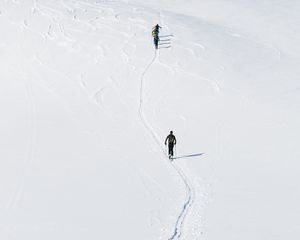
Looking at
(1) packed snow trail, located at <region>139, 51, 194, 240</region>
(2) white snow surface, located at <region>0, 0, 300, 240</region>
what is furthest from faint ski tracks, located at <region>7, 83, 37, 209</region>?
(1) packed snow trail, located at <region>139, 51, 194, 240</region>

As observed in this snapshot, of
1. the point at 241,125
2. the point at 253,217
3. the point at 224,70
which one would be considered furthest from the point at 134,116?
the point at 253,217

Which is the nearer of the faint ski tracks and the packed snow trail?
the packed snow trail

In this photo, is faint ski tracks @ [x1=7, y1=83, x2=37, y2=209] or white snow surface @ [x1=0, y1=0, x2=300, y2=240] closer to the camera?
white snow surface @ [x1=0, y1=0, x2=300, y2=240]

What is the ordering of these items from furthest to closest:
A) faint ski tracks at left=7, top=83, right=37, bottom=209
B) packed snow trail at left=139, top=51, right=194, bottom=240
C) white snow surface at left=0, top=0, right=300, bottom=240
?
faint ski tracks at left=7, top=83, right=37, bottom=209 < white snow surface at left=0, top=0, right=300, bottom=240 < packed snow trail at left=139, top=51, right=194, bottom=240

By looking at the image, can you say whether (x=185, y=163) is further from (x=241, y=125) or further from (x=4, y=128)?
(x=4, y=128)

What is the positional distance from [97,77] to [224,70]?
775cm

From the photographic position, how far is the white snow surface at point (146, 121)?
41.8 feet

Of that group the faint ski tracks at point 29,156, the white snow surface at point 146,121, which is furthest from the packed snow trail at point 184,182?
the faint ski tracks at point 29,156

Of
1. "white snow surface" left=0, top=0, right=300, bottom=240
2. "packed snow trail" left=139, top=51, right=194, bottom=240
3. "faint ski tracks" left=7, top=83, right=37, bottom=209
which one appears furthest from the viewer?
"faint ski tracks" left=7, top=83, right=37, bottom=209

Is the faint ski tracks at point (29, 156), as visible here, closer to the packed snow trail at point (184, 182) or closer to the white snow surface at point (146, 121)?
the white snow surface at point (146, 121)

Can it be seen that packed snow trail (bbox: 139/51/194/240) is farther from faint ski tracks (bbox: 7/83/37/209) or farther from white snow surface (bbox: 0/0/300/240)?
faint ski tracks (bbox: 7/83/37/209)

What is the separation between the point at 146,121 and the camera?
21.8 meters

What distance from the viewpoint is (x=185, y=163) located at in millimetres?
17266

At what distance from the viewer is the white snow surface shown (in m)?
12.7
